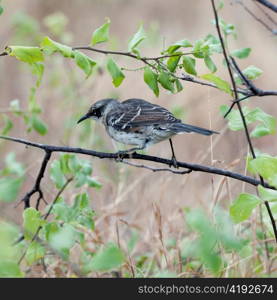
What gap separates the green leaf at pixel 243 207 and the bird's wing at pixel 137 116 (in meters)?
1.99

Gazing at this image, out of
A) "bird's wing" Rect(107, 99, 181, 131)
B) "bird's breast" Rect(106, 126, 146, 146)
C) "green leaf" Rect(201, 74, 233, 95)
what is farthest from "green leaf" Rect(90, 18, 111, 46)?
"bird's breast" Rect(106, 126, 146, 146)

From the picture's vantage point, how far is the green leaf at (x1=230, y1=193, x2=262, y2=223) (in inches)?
97.7

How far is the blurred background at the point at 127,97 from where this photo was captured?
5191 mm

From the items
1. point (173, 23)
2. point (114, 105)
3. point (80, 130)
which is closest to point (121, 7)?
point (173, 23)

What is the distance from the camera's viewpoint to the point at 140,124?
185 inches

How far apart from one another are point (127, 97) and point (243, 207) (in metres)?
7.08

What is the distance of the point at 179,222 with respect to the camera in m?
5.45

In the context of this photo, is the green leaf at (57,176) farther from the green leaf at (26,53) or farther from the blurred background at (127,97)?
the green leaf at (26,53)

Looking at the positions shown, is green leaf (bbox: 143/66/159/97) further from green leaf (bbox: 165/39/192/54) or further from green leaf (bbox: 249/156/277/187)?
green leaf (bbox: 249/156/277/187)

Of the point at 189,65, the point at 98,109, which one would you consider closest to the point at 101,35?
the point at 189,65

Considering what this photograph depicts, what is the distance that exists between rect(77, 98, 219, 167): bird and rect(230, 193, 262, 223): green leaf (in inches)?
62.0

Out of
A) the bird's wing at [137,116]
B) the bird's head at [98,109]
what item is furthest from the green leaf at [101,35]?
the bird's head at [98,109]
